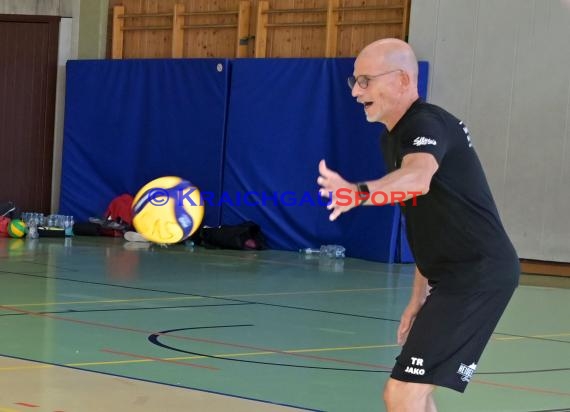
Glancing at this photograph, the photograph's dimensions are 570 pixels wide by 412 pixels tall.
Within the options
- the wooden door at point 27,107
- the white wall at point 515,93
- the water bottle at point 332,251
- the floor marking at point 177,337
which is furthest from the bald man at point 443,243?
the wooden door at point 27,107

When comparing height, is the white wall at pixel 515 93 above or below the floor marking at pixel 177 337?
above

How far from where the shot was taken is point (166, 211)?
13.9m

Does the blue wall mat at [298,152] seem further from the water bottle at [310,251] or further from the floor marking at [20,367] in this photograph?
the floor marking at [20,367]

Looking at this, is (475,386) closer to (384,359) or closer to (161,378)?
(384,359)

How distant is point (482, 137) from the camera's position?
14.3m

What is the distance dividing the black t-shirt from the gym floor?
1.69 m

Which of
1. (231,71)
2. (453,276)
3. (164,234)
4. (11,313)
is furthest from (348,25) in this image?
(453,276)

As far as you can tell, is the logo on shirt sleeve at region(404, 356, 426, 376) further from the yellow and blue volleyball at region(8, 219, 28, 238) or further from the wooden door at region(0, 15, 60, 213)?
the wooden door at region(0, 15, 60, 213)

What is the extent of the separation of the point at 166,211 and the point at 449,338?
34.7 feet

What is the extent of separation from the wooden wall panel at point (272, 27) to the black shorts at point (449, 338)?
11658 mm

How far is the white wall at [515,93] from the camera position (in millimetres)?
13734

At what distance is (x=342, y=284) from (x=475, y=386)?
5.49 m

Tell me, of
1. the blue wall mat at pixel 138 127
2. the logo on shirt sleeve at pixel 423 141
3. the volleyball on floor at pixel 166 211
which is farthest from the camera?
the blue wall mat at pixel 138 127

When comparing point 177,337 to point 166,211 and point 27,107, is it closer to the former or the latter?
point 166,211
